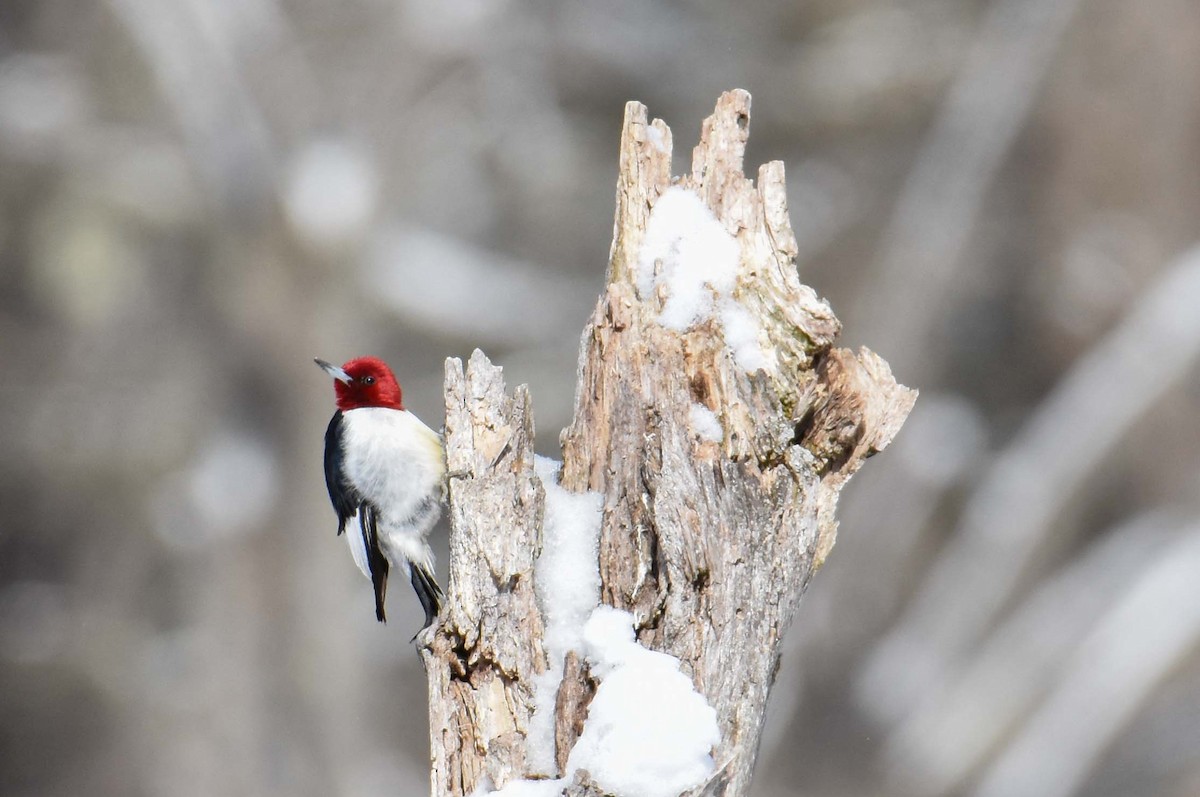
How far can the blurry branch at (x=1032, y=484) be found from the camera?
13.7 meters

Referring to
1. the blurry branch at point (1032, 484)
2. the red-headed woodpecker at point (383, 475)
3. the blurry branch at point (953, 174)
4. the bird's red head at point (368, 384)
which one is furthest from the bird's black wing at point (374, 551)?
the blurry branch at point (1032, 484)

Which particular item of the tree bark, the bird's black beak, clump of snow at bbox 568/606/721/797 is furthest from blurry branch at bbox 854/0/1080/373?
clump of snow at bbox 568/606/721/797

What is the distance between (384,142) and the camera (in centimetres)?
1320

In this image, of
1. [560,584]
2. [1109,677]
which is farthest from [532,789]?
[1109,677]

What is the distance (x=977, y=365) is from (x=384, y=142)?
6537mm

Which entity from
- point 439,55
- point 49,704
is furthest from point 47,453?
point 439,55

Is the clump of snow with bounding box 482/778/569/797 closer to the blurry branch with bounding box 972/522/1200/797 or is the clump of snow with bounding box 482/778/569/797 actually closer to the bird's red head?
the bird's red head

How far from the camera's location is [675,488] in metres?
2.67

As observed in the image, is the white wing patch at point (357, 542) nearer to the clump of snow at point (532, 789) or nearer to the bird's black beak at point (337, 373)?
the bird's black beak at point (337, 373)

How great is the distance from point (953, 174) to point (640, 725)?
41.3ft

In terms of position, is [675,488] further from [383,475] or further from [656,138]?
[383,475]

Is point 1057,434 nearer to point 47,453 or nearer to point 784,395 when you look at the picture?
point 47,453

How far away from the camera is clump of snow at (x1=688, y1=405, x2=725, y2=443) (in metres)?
2.70

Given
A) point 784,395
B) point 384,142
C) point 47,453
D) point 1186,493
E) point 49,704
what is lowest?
point 784,395
